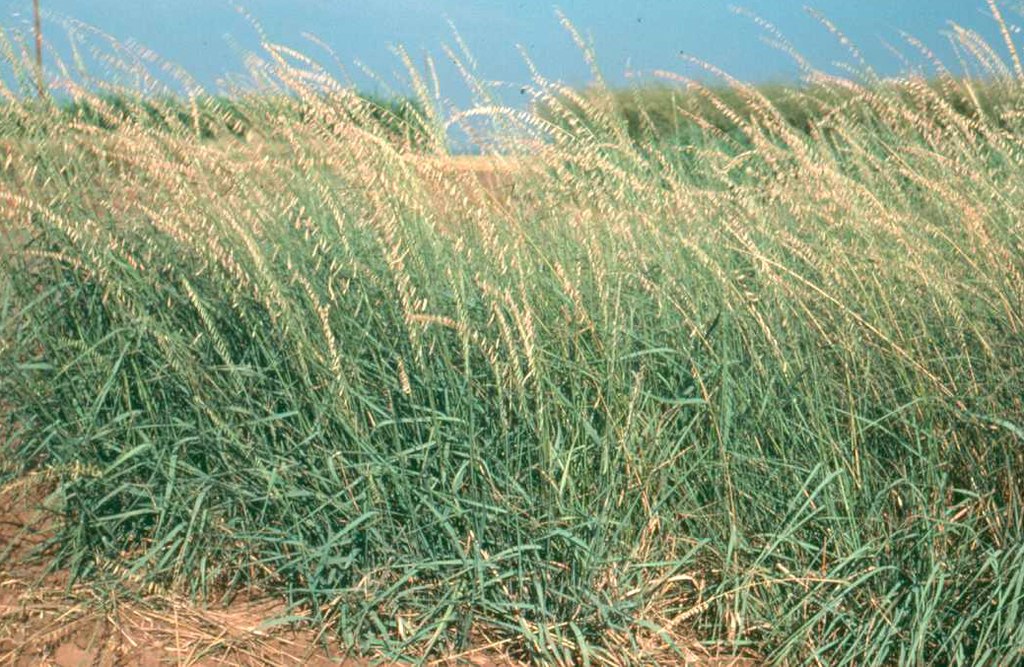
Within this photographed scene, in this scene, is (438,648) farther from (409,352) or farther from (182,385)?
(182,385)

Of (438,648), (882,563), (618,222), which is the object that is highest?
(618,222)

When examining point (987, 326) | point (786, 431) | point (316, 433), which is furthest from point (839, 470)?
point (316, 433)

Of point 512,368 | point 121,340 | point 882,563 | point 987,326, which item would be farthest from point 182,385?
point 987,326

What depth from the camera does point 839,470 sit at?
2.64 metres

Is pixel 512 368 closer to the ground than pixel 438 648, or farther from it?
farther from it

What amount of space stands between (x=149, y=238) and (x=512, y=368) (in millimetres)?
1308

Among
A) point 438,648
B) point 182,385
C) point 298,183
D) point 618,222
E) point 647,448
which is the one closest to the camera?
point 438,648

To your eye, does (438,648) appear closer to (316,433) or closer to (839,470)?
(316,433)

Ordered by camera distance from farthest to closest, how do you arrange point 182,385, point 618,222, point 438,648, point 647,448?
point 618,222, point 182,385, point 647,448, point 438,648

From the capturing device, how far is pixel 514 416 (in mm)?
2834

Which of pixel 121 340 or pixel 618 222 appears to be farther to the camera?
pixel 618 222

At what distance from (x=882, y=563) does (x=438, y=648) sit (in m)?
1.07

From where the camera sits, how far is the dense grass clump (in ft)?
8.67

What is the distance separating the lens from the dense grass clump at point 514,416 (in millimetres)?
2643
